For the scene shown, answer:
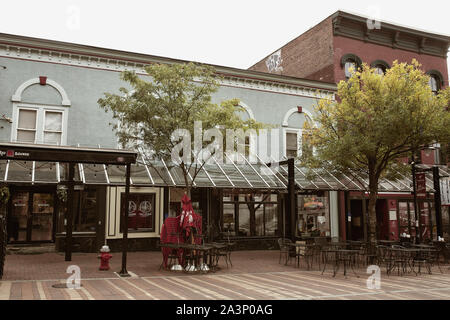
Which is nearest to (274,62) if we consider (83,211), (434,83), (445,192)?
(434,83)

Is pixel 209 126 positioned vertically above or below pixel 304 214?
above

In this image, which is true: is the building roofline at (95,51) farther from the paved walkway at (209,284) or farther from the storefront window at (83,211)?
the paved walkway at (209,284)

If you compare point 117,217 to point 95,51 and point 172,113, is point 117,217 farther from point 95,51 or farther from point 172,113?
point 95,51

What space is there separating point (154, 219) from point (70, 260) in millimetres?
4349

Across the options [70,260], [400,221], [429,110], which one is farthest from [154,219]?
[400,221]

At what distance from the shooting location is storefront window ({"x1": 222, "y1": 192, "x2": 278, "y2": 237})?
57.9 ft

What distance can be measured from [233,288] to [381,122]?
7222 millimetres

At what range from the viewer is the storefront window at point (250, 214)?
17.7 metres

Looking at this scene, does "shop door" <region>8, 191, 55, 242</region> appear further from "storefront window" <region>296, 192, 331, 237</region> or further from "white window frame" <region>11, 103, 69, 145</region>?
"storefront window" <region>296, 192, 331, 237</region>

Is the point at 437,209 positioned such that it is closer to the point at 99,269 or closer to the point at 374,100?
the point at 374,100

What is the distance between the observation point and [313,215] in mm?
19203

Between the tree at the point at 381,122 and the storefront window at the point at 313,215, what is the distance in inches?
203

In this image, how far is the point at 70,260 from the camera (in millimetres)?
12742
